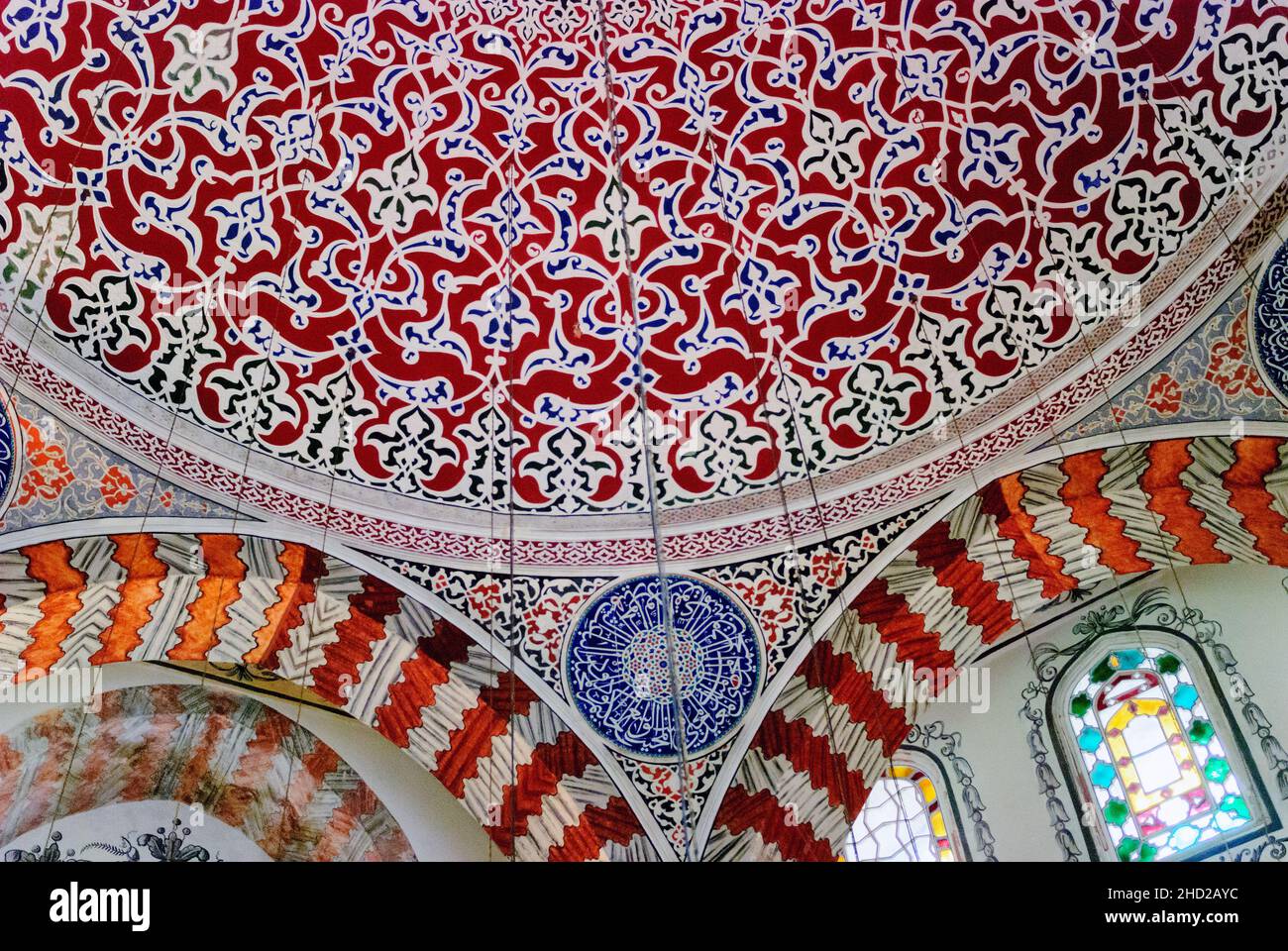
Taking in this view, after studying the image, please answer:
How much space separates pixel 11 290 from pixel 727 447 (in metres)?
3.18

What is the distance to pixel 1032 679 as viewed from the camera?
6453mm

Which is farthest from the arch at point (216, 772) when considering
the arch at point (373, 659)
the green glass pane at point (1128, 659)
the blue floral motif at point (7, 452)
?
the green glass pane at point (1128, 659)

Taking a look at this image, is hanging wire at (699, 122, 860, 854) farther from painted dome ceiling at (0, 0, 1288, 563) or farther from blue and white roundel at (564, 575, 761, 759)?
blue and white roundel at (564, 575, 761, 759)

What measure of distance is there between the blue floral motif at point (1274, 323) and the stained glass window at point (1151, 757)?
132 cm

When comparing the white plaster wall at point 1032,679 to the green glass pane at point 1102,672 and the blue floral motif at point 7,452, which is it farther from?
the blue floral motif at point 7,452

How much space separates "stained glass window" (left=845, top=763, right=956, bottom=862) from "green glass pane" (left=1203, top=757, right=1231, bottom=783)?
45.4 inches

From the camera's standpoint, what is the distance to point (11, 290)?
5723 mm

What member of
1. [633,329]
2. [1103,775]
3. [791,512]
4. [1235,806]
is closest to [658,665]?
[791,512]

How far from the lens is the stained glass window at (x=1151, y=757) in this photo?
18.8 ft

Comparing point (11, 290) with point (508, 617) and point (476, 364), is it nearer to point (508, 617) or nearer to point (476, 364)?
point (476, 364)

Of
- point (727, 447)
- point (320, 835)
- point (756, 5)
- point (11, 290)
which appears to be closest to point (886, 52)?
point (756, 5)

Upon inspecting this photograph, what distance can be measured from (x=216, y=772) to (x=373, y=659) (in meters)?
0.90
